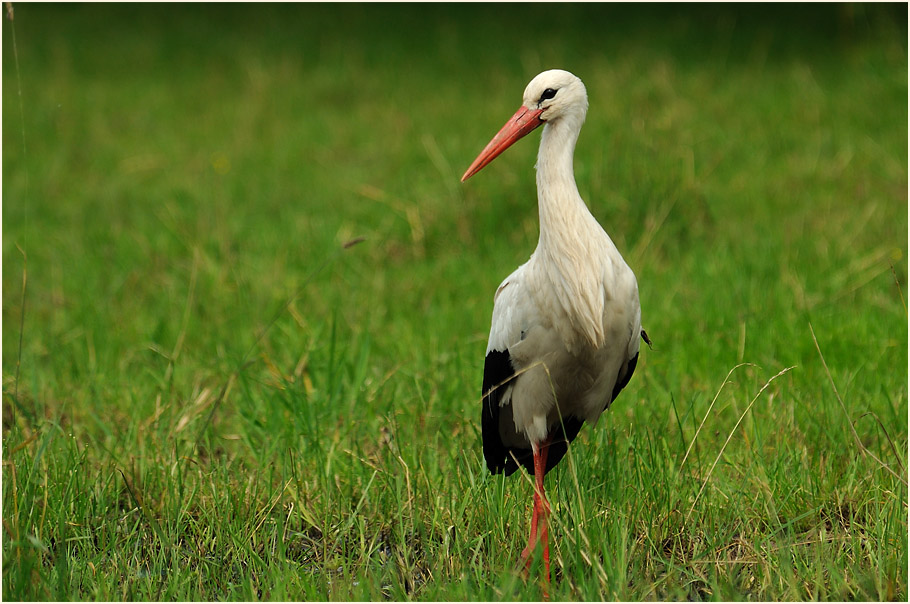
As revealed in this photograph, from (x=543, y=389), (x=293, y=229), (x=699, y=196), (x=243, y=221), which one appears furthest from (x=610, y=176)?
(x=543, y=389)

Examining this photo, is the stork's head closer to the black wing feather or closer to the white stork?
the white stork

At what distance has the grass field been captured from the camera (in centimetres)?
275

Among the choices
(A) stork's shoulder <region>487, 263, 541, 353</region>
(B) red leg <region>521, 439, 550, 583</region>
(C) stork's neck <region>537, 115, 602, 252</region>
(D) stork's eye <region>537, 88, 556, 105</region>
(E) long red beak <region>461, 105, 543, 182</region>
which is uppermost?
(D) stork's eye <region>537, 88, 556, 105</region>

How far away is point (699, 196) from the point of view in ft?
18.8

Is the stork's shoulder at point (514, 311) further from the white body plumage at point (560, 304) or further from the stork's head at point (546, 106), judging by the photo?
the stork's head at point (546, 106)

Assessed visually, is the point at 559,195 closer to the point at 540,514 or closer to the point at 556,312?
the point at 556,312

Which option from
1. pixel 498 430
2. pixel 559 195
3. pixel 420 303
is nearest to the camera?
pixel 559 195

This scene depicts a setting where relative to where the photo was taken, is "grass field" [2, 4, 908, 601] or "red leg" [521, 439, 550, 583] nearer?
"red leg" [521, 439, 550, 583]

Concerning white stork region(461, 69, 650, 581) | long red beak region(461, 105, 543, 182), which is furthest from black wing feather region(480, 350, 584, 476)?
long red beak region(461, 105, 543, 182)

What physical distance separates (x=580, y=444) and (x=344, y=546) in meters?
0.80

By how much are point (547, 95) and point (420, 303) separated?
244 cm

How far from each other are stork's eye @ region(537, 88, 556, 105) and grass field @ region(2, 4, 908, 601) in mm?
1045

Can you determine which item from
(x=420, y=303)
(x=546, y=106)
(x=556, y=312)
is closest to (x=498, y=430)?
(x=556, y=312)

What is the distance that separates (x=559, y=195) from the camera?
8.75 ft
